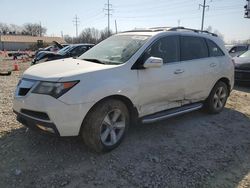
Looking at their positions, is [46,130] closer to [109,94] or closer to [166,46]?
[109,94]

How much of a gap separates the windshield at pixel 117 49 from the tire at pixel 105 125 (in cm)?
75

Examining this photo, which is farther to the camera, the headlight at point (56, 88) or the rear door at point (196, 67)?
the rear door at point (196, 67)

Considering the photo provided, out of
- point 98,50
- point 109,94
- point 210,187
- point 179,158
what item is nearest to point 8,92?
point 98,50

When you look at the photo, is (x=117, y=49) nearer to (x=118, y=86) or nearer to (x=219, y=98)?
(x=118, y=86)

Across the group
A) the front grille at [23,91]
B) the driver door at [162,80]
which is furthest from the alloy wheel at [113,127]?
the front grille at [23,91]

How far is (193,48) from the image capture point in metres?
5.07

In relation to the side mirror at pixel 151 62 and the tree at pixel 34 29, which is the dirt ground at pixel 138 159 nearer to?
the side mirror at pixel 151 62

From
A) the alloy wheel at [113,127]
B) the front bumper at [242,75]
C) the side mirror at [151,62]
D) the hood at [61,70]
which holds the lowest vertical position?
the alloy wheel at [113,127]

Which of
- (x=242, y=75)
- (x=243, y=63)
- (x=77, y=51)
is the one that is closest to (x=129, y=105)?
(x=242, y=75)

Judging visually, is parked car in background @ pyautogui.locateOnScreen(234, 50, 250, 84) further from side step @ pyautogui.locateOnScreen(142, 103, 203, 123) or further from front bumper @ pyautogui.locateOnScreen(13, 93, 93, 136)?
front bumper @ pyautogui.locateOnScreen(13, 93, 93, 136)

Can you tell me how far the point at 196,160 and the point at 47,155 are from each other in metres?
2.14

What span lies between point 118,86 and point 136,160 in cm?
108

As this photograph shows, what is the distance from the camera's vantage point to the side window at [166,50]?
4.27 meters

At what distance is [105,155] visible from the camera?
376 cm
